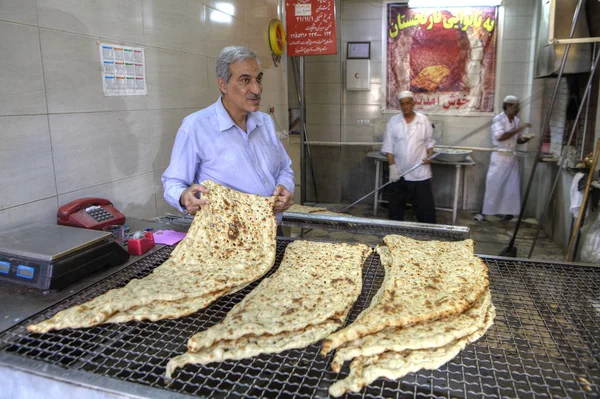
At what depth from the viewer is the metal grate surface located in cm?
119

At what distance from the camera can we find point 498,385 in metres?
1.17

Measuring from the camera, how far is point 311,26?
17.2ft

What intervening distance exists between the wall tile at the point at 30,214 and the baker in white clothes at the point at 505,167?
612cm

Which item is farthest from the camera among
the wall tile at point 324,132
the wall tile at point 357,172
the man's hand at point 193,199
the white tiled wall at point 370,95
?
the wall tile at point 324,132

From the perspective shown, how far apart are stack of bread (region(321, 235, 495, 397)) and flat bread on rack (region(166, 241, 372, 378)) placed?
4.2 inches

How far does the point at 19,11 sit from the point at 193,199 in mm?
1180

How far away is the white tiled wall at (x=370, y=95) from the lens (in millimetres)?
6832

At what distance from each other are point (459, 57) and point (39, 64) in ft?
21.0

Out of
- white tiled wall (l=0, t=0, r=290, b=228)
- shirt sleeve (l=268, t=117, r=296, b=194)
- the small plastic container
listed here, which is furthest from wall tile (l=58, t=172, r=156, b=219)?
shirt sleeve (l=268, t=117, r=296, b=194)

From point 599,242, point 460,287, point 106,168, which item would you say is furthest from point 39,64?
point 599,242

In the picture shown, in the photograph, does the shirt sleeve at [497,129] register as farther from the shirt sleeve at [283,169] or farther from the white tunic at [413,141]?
the shirt sleeve at [283,169]

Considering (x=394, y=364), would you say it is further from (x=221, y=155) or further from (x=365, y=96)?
(x=365, y=96)

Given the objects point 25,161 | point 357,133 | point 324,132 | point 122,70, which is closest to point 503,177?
point 357,133

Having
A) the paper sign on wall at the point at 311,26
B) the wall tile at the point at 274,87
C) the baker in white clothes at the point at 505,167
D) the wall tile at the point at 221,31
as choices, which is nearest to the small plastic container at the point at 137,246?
the wall tile at the point at 221,31
